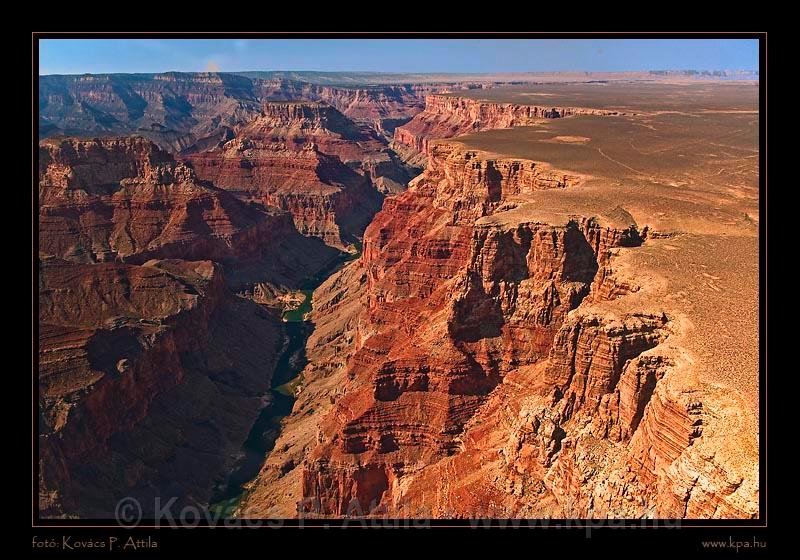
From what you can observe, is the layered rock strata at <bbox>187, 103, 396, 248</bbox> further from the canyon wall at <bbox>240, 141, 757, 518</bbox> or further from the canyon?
the canyon wall at <bbox>240, 141, 757, 518</bbox>

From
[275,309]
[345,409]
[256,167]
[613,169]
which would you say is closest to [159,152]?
[275,309]

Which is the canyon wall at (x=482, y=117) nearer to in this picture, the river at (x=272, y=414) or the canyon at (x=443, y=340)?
the canyon at (x=443, y=340)

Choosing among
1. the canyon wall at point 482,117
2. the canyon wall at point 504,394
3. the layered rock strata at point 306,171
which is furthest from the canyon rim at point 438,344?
the canyon wall at point 482,117

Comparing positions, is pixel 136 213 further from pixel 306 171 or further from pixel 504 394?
pixel 504 394

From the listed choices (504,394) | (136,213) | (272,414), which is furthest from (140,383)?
(136,213)

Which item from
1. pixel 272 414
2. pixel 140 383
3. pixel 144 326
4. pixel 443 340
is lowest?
pixel 272 414

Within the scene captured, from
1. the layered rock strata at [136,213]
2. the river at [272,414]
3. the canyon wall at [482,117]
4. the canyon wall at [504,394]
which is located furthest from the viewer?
the canyon wall at [482,117]
